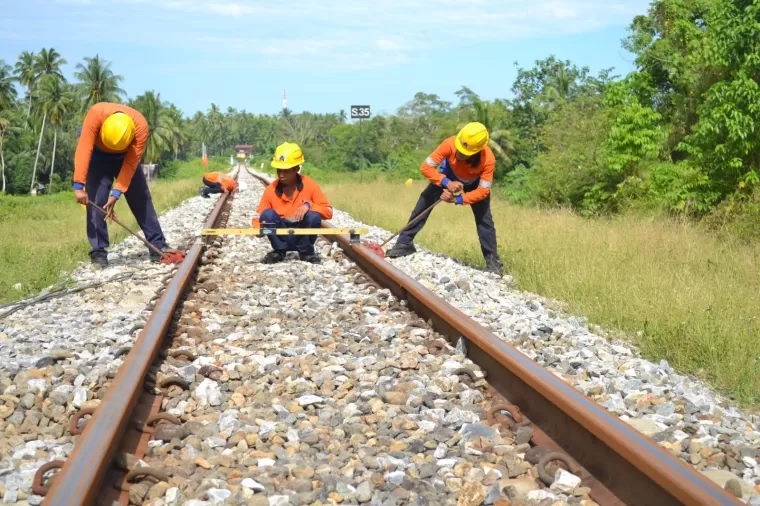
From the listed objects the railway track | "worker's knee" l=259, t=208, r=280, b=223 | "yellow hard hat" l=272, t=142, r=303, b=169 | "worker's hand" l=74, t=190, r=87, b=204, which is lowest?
the railway track

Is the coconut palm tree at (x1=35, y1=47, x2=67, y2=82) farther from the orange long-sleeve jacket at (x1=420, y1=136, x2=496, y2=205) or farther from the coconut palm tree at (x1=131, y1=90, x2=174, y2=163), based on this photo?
the orange long-sleeve jacket at (x1=420, y1=136, x2=496, y2=205)

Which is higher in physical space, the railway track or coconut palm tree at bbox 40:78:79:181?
coconut palm tree at bbox 40:78:79:181

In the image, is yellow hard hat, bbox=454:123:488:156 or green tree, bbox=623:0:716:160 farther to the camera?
green tree, bbox=623:0:716:160

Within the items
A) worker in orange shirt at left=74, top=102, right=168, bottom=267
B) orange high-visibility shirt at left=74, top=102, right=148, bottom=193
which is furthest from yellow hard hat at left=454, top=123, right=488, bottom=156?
worker in orange shirt at left=74, top=102, right=168, bottom=267

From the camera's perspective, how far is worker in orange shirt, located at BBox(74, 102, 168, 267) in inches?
295

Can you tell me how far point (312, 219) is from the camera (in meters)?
8.38

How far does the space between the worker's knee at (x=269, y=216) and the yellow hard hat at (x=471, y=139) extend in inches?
79.7

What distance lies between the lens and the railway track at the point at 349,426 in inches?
111

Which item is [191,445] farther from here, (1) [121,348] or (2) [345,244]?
(2) [345,244]

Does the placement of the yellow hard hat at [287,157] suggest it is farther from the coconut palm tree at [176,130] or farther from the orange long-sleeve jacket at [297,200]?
the coconut palm tree at [176,130]

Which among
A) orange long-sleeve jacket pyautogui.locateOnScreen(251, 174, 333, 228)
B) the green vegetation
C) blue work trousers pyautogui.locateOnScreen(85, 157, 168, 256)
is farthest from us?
orange long-sleeve jacket pyautogui.locateOnScreen(251, 174, 333, 228)

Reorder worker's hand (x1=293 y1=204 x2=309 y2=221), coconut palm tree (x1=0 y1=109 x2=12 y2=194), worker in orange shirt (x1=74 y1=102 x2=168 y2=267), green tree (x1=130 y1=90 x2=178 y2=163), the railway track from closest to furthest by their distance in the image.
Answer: the railway track
worker in orange shirt (x1=74 y1=102 x2=168 y2=267)
worker's hand (x1=293 y1=204 x2=309 y2=221)
coconut palm tree (x1=0 y1=109 x2=12 y2=194)
green tree (x1=130 y1=90 x2=178 y2=163)

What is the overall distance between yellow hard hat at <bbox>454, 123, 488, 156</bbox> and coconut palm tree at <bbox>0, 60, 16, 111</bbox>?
8093 centimetres

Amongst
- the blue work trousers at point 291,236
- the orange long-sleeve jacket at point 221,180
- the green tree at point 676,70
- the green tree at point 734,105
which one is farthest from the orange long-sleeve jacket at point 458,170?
the orange long-sleeve jacket at point 221,180
